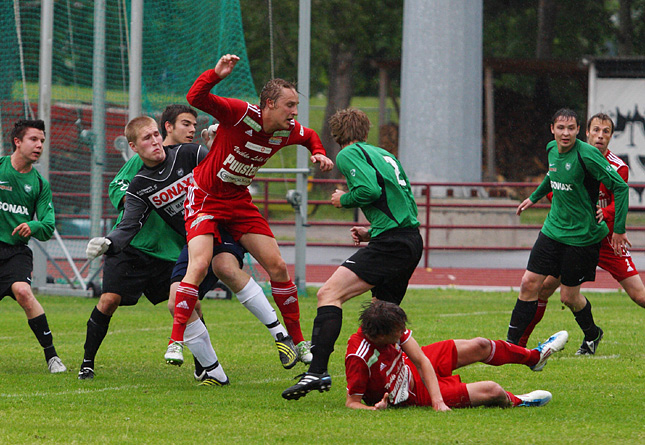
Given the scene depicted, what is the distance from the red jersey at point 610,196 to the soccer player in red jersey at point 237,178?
2878mm

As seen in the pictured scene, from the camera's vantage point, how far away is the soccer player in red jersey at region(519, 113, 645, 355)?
328 inches

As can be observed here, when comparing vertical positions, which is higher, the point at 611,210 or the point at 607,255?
the point at 611,210

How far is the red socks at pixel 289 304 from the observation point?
7.02 metres

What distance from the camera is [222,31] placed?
14.1 m

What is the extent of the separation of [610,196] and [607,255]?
557 millimetres

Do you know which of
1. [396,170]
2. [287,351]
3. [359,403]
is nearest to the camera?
[359,403]

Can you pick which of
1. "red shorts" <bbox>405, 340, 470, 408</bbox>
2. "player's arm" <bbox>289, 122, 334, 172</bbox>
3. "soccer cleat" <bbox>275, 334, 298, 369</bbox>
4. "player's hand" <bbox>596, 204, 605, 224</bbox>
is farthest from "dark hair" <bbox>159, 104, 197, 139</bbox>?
"player's hand" <bbox>596, 204, 605, 224</bbox>

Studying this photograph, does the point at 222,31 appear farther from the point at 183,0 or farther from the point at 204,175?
the point at 204,175

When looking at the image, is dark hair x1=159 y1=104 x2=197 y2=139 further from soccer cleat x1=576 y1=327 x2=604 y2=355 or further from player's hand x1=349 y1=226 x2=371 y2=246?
soccer cleat x1=576 y1=327 x2=604 y2=355

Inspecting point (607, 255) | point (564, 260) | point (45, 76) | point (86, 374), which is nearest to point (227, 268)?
point (86, 374)

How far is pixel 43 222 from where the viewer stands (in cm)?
768

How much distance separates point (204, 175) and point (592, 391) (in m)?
3.04

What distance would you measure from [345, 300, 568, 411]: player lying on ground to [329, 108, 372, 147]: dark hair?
125 cm

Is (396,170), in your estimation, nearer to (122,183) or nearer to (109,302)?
(122,183)
